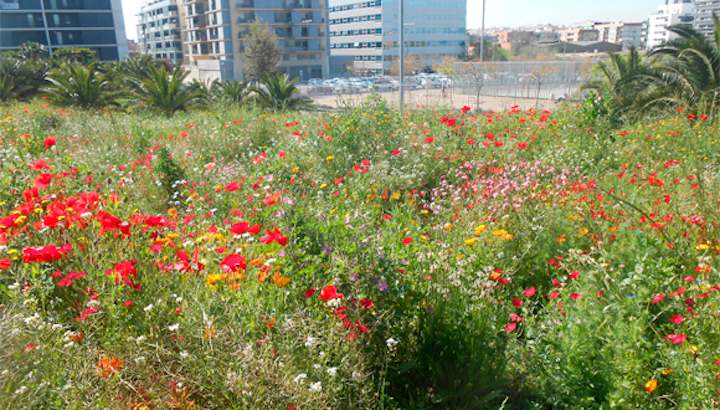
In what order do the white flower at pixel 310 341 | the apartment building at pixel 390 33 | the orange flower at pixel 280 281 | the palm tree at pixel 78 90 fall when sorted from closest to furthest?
1. the white flower at pixel 310 341
2. the orange flower at pixel 280 281
3. the palm tree at pixel 78 90
4. the apartment building at pixel 390 33

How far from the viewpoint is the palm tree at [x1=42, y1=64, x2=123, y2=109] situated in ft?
49.3

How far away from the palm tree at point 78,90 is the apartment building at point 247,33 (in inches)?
1600

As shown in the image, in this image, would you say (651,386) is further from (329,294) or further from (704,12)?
(704,12)

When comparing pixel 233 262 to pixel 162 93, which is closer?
pixel 233 262

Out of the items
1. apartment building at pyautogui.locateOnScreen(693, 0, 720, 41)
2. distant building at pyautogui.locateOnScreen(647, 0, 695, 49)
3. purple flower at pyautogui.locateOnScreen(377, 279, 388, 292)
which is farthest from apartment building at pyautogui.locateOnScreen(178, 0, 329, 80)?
distant building at pyautogui.locateOnScreen(647, 0, 695, 49)

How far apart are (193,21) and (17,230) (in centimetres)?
6797

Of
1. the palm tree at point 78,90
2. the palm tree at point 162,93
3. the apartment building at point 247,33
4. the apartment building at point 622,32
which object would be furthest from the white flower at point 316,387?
the apartment building at point 622,32

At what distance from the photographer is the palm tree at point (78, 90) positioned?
1504 centimetres

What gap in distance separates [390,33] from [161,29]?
3744 cm

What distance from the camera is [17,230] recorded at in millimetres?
2781

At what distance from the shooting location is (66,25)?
48406mm

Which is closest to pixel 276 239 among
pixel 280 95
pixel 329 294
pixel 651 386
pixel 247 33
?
pixel 329 294

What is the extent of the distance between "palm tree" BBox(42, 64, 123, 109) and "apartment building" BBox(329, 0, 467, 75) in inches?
2202

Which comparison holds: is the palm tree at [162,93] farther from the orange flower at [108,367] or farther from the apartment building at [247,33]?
the apartment building at [247,33]
